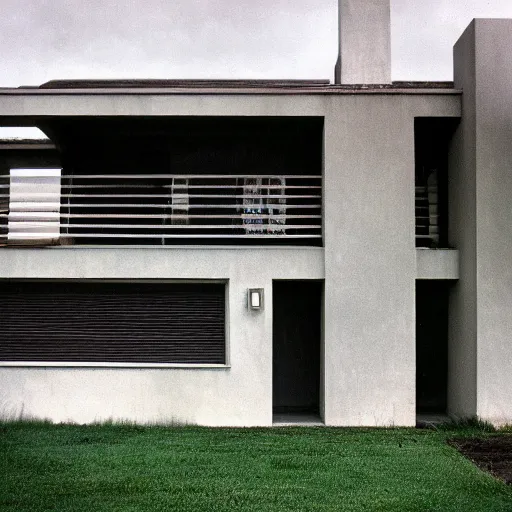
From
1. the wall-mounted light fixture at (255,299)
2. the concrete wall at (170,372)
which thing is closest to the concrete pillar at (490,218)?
the concrete wall at (170,372)

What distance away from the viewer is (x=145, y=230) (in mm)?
15703

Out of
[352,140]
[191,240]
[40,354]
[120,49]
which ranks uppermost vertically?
[120,49]

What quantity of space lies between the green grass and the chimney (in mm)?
6084

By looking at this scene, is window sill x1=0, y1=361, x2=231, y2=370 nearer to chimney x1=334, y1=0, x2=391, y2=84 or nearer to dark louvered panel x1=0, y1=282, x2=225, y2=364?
dark louvered panel x1=0, y1=282, x2=225, y2=364

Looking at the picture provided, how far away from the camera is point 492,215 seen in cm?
1274

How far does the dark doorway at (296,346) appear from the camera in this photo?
50.3ft

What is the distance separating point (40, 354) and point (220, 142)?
507 cm

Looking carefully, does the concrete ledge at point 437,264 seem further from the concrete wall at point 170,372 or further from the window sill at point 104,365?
the window sill at point 104,365

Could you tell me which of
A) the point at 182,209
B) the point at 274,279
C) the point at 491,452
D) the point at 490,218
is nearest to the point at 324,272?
the point at 274,279

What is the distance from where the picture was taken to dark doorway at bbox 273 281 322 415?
15320 millimetres

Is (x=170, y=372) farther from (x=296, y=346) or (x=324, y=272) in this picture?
(x=296, y=346)

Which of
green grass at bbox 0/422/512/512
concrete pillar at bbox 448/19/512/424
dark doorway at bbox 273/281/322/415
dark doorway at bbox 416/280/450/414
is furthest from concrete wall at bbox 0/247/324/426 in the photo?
dark doorway at bbox 416/280/450/414

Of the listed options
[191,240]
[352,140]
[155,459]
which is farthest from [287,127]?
[155,459]

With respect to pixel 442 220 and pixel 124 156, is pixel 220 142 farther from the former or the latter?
pixel 442 220
